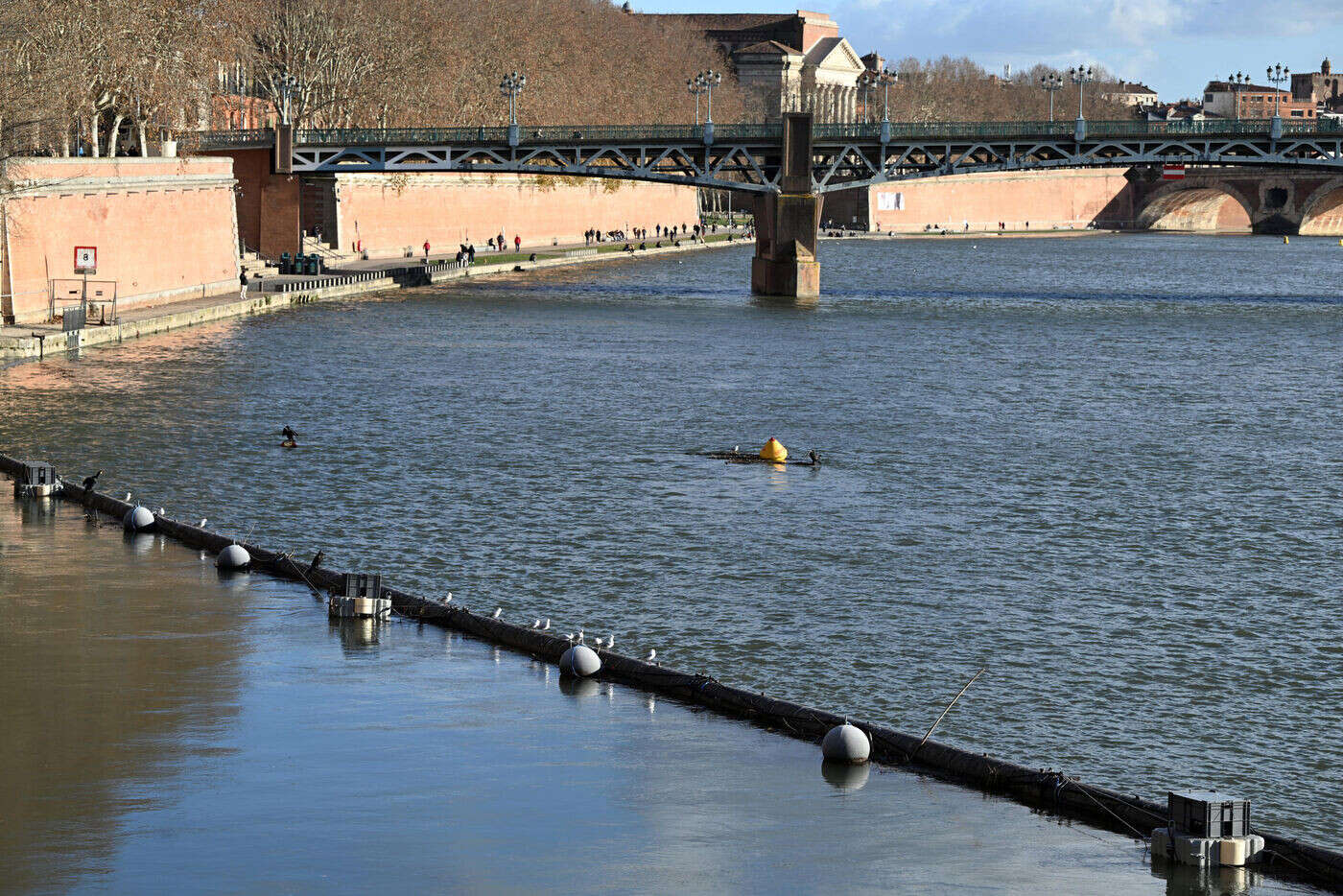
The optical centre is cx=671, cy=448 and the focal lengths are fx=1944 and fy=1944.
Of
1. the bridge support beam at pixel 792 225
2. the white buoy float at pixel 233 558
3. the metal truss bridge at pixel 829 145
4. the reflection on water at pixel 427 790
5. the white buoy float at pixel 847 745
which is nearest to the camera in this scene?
the reflection on water at pixel 427 790

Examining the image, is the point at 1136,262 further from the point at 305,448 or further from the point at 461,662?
the point at 461,662

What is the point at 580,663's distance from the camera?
19094 mm

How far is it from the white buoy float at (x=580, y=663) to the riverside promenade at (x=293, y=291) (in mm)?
30030

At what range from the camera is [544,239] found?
112m

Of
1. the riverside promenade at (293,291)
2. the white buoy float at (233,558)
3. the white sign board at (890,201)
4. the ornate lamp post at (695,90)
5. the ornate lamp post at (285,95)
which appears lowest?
the white buoy float at (233,558)

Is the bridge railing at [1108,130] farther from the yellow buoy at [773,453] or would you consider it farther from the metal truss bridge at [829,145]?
the yellow buoy at [773,453]

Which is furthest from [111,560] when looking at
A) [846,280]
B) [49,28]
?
[846,280]

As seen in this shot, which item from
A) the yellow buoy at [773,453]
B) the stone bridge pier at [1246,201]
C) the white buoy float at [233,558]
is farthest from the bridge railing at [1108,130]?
the stone bridge pier at [1246,201]

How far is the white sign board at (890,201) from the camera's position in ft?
482

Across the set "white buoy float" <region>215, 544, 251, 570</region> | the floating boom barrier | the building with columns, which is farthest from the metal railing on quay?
the building with columns

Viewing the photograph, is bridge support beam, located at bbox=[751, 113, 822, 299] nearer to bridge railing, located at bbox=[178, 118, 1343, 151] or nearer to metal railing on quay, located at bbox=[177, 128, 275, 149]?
bridge railing, located at bbox=[178, 118, 1343, 151]

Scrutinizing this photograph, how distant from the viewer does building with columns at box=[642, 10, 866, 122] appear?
562 feet

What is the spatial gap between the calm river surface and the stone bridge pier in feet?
284

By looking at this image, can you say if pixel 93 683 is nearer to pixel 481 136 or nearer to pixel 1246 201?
pixel 481 136
